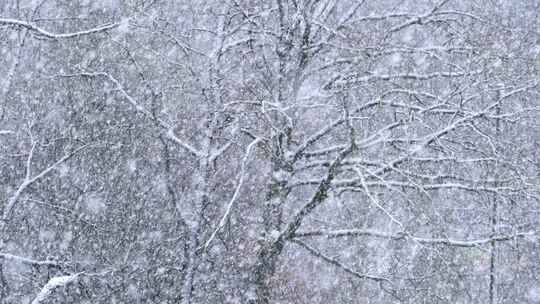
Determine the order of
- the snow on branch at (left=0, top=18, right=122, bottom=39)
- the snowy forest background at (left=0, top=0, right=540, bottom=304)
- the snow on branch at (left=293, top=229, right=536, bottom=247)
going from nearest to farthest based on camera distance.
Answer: the snow on branch at (left=0, top=18, right=122, bottom=39)
the snow on branch at (left=293, top=229, right=536, bottom=247)
the snowy forest background at (left=0, top=0, right=540, bottom=304)

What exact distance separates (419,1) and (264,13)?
3.11m

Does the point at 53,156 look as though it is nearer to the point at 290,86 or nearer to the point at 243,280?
the point at 243,280

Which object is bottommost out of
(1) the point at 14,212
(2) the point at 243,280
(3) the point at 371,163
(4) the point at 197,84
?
(2) the point at 243,280

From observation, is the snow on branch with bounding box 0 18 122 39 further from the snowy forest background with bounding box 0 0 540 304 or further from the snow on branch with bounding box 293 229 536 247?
the snow on branch with bounding box 293 229 536 247

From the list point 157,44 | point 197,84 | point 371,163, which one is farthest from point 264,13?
point 157,44

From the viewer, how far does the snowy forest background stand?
7590 millimetres

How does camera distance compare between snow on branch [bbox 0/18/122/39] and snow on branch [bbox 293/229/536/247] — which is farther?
snow on branch [bbox 293/229/536/247]

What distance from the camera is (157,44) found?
1223 centimetres

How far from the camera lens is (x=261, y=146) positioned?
26.9ft

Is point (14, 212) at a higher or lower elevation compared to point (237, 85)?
lower

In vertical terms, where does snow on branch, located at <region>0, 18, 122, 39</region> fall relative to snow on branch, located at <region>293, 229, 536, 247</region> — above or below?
above

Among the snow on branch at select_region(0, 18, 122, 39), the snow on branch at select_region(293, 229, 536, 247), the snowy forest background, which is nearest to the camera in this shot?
the snow on branch at select_region(0, 18, 122, 39)

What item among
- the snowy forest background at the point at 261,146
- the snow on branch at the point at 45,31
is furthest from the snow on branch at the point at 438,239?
the snow on branch at the point at 45,31

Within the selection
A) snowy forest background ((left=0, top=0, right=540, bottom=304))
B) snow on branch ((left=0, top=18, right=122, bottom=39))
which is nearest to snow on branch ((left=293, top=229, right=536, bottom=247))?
snowy forest background ((left=0, top=0, right=540, bottom=304))
